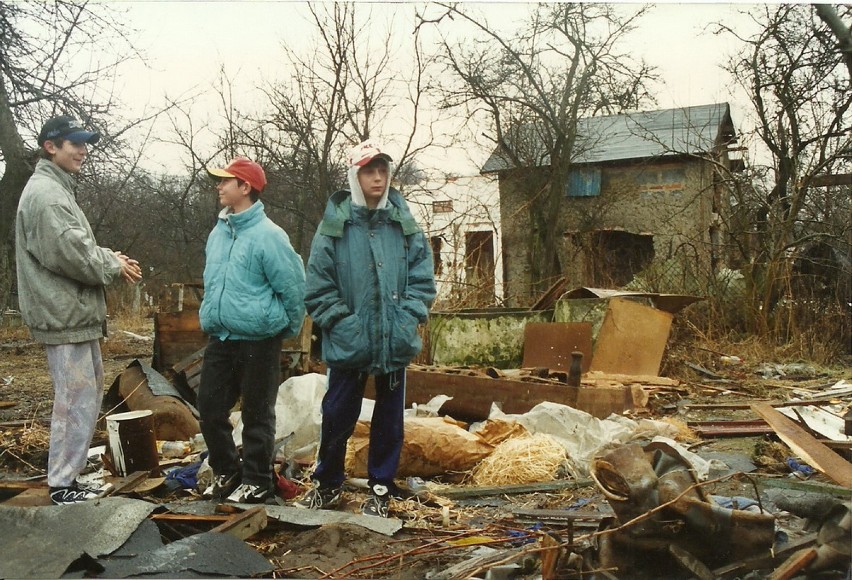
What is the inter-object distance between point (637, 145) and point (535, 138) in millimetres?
4116

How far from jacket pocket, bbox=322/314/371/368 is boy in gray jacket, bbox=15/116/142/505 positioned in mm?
1187

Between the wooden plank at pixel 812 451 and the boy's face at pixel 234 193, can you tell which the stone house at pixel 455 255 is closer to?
the boy's face at pixel 234 193

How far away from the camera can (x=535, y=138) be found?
16.4 metres

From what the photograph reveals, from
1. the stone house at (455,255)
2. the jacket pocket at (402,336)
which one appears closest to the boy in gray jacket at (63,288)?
the jacket pocket at (402,336)

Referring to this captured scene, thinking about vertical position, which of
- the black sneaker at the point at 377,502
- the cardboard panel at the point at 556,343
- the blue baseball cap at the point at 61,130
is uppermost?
the blue baseball cap at the point at 61,130

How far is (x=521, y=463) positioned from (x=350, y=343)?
4.83 feet

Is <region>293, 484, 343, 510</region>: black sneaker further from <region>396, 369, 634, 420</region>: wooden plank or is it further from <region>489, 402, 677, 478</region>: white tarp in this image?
<region>396, 369, 634, 420</region>: wooden plank

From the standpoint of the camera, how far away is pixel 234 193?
13.5 feet

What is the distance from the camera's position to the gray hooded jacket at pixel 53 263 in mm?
3688

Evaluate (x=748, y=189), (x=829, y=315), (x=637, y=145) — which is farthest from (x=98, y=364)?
(x=637, y=145)

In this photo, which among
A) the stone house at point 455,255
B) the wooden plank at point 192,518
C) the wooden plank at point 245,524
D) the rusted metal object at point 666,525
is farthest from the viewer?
the stone house at point 455,255

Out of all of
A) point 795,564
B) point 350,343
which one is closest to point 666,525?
point 795,564

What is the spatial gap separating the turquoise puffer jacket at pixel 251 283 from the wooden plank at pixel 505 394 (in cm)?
216

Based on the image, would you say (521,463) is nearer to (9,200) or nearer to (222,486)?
(222,486)
